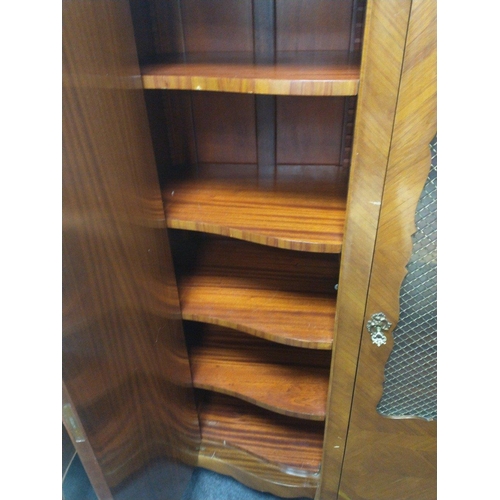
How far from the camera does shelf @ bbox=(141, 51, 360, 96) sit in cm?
48

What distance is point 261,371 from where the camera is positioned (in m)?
0.89

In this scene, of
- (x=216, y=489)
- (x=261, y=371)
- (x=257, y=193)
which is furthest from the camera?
(x=216, y=489)

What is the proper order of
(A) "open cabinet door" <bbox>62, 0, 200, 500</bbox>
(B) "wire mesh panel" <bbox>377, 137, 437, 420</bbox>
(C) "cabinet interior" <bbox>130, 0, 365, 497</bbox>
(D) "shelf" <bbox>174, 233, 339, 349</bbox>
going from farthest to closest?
(D) "shelf" <bbox>174, 233, 339, 349</bbox> < (C) "cabinet interior" <bbox>130, 0, 365, 497</bbox> < (B) "wire mesh panel" <bbox>377, 137, 437, 420</bbox> < (A) "open cabinet door" <bbox>62, 0, 200, 500</bbox>

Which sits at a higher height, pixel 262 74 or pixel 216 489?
pixel 262 74

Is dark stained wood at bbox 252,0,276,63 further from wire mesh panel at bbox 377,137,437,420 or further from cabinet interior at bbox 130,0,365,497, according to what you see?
wire mesh panel at bbox 377,137,437,420

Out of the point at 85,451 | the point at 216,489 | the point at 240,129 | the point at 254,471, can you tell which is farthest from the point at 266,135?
the point at 216,489

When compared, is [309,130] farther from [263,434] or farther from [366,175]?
[263,434]

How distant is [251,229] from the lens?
618 millimetres

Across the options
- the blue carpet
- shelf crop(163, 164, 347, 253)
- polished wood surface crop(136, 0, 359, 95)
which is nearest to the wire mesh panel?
shelf crop(163, 164, 347, 253)

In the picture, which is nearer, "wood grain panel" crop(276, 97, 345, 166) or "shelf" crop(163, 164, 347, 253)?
"shelf" crop(163, 164, 347, 253)

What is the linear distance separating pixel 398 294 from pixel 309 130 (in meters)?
0.37

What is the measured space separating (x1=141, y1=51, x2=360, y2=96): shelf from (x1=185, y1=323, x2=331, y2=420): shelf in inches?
22.6
